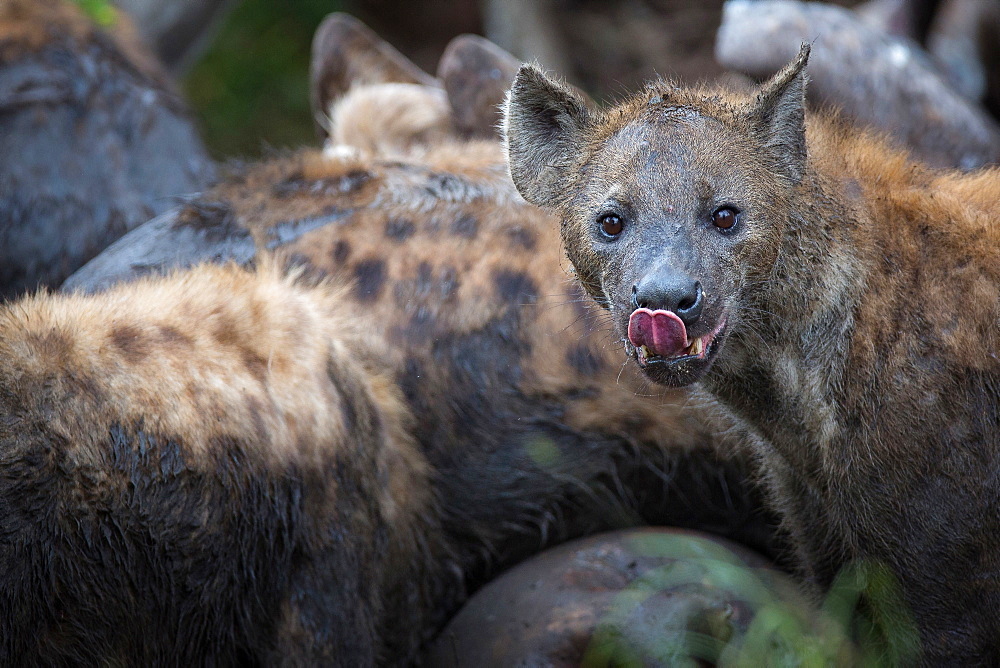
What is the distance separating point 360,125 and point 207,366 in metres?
2.22

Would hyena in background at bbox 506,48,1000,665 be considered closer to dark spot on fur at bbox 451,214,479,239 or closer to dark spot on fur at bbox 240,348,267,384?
dark spot on fur at bbox 240,348,267,384

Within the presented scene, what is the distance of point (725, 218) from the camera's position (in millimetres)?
2246

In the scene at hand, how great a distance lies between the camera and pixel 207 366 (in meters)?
2.44

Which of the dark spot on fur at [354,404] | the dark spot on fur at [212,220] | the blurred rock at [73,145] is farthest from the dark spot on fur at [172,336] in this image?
the blurred rock at [73,145]

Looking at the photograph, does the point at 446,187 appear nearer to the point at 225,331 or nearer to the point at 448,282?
the point at 448,282

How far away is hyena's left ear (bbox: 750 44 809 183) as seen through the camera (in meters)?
2.30

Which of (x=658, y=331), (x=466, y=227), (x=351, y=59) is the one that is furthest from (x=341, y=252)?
(x=351, y=59)

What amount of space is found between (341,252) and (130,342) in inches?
37.9

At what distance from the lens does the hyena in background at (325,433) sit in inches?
86.9

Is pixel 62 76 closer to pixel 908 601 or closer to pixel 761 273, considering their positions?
pixel 761 273

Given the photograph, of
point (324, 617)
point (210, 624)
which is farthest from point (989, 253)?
point (210, 624)

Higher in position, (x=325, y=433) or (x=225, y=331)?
(x=225, y=331)

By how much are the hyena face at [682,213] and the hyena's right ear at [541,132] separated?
1.0 inches

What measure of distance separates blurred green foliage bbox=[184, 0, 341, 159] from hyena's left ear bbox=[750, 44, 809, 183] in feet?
22.4
